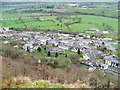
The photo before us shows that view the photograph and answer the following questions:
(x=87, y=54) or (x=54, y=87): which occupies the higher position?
(x=54, y=87)

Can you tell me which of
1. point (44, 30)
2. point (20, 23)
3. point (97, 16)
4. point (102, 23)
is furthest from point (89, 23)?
point (20, 23)

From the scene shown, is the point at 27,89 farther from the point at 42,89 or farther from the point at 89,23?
the point at 89,23

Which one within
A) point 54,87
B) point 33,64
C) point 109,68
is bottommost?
point 109,68

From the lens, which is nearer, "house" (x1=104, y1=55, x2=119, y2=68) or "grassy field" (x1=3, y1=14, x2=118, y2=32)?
"house" (x1=104, y1=55, x2=119, y2=68)

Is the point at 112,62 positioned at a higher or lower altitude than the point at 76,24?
lower

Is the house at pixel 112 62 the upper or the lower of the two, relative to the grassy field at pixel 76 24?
lower

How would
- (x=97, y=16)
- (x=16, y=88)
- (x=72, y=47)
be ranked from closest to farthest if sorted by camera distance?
(x=16, y=88), (x=72, y=47), (x=97, y=16)

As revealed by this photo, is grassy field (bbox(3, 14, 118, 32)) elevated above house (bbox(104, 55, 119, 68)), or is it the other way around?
grassy field (bbox(3, 14, 118, 32))

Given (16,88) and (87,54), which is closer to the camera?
(16,88)

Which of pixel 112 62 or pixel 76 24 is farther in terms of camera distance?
pixel 76 24

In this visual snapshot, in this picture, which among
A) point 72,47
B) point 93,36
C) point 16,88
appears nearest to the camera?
point 16,88

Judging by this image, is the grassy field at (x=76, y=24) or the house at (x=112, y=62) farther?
the grassy field at (x=76, y=24)
